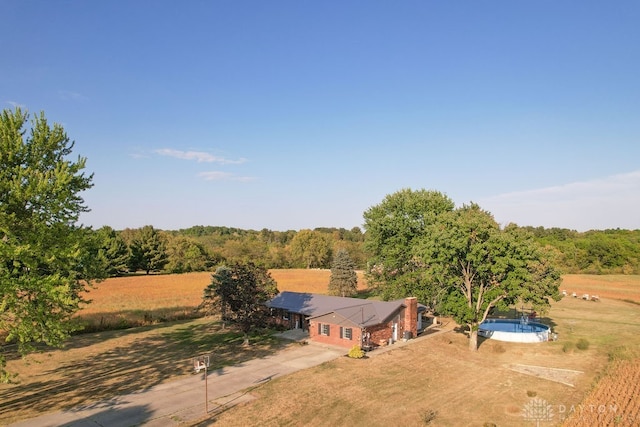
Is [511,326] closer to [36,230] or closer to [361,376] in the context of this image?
[361,376]

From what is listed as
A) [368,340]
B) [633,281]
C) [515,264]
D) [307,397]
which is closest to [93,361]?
[307,397]

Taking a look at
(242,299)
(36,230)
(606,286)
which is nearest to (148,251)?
(242,299)

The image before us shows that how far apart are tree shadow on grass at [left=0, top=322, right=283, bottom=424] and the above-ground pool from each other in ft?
67.4

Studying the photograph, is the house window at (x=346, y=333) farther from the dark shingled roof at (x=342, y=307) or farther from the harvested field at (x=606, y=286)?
the harvested field at (x=606, y=286)

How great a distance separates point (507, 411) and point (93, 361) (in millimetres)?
29473

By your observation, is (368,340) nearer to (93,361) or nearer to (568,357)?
(568,357)

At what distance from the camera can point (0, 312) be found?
18.1 meters

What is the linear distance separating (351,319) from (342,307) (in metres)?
3.67

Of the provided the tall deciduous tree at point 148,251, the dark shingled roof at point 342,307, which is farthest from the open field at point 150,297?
the dark shingled roof at point 342,307

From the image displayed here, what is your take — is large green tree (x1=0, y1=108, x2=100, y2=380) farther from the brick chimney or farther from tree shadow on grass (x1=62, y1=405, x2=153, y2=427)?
the brick chimney

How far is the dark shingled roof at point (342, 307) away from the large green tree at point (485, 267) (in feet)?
17.2

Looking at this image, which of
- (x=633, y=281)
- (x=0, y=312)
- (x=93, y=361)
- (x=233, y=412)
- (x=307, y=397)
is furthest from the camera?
A: (x=633, y=281)

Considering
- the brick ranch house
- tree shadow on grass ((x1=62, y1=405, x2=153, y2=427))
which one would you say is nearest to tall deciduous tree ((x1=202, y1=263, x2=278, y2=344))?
the brick ranch house

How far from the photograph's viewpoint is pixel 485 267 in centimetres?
3319
